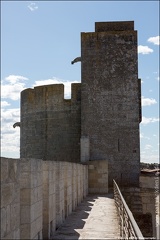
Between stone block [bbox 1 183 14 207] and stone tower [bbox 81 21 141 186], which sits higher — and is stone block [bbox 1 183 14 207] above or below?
below

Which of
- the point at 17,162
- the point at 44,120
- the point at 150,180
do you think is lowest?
the point at 150,180

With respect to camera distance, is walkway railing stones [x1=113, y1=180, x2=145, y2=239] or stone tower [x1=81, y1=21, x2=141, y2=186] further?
stone tower [x1=81, y1=21, x2=141, y2=186]

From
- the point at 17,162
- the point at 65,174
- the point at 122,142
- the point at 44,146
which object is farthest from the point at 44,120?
the point at 17,162

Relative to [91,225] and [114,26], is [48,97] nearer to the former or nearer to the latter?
[114,26]

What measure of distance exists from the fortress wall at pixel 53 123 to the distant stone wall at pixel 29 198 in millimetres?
11697

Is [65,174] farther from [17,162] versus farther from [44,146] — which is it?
[44,146]

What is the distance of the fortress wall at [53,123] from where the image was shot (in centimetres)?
2069

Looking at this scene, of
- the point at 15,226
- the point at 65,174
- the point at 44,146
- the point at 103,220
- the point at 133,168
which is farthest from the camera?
the point at 44,146

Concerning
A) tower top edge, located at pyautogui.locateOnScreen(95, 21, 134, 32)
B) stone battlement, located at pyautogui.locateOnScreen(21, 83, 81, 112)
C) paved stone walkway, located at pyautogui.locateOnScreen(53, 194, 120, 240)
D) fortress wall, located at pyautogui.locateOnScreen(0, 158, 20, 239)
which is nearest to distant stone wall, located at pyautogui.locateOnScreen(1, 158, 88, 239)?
fortress wall, located at pyautogui.locateOnScreen(0, 158, 20, 239)

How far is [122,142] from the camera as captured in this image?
63.8 feet

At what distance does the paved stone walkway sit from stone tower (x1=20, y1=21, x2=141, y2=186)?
8.21m

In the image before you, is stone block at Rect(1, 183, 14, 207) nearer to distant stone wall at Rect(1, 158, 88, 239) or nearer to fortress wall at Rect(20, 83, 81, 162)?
distant stone wall at Rect(1, 158, 88, 239)

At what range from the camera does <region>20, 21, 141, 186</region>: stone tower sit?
1939 centimetres

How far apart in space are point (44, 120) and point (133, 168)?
552 cm
